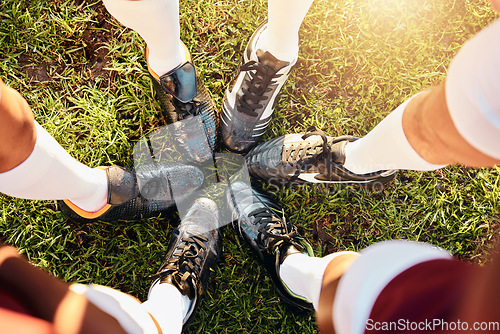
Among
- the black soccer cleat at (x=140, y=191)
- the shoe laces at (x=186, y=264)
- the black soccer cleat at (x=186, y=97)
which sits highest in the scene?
the black soccer cleat at (x=186, y=97)

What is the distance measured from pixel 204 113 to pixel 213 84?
270mm

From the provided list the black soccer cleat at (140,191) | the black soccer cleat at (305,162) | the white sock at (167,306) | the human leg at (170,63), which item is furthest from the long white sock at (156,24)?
the white sock at (167,306)

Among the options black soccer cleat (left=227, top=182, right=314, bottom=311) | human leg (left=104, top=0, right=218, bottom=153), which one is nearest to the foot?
human leg (left=104, top=0, right=218, bottom=153)

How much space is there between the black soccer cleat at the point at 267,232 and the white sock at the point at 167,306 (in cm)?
47

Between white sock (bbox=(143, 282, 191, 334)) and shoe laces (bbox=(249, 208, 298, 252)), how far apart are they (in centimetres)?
51

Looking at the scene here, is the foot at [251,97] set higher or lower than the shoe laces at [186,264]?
higher

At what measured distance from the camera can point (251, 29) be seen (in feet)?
6.81

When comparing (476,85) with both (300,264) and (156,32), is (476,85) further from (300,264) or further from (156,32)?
(156,32)

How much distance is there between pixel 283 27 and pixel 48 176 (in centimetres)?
113

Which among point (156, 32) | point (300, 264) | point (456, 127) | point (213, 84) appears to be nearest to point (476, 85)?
point (456, 127)

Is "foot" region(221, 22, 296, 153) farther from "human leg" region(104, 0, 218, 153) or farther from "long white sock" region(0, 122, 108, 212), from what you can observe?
"long white sock" region(0, 122, 108, 212)

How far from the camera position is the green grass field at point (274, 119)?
1934 millimetres

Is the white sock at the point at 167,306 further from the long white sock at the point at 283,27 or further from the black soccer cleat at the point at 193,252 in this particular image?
the long white sock at the point at 283,27

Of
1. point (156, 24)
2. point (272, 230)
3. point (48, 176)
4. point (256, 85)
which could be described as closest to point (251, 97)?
point (256, 85)
